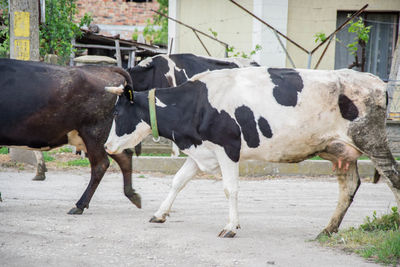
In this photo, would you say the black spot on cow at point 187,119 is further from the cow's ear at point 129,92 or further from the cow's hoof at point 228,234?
the cow's hoof at point 228,234

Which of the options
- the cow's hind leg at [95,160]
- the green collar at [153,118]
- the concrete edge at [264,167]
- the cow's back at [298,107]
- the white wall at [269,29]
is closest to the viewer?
the cow's back at [298,107]

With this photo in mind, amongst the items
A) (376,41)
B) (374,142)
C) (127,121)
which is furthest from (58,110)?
(376,41)

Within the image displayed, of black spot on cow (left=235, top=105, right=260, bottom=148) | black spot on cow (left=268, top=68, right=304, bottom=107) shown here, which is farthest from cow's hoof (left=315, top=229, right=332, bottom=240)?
black spot on cow (left=268, top=68, right=304, bottom=107)

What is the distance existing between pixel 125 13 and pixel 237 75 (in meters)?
23.5

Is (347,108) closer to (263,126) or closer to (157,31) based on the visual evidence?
(263,126)

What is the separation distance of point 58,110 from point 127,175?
114 cm

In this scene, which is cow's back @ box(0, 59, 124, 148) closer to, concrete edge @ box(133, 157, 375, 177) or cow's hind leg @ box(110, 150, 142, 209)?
cow's hind leg @ box(110, 150, 142, 209)

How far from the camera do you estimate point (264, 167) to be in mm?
10211

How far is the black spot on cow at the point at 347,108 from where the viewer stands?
5863 millimetres

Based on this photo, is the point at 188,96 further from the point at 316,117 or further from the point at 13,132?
the point at 13,132

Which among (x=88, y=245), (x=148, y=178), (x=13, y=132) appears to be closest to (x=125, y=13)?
(x=148, y=178)

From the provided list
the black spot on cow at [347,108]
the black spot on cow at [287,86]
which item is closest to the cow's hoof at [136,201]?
the black spot on cow at [287,86]

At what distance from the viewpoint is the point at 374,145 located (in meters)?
5.82

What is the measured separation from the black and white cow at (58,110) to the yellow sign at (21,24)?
11.2 feet
